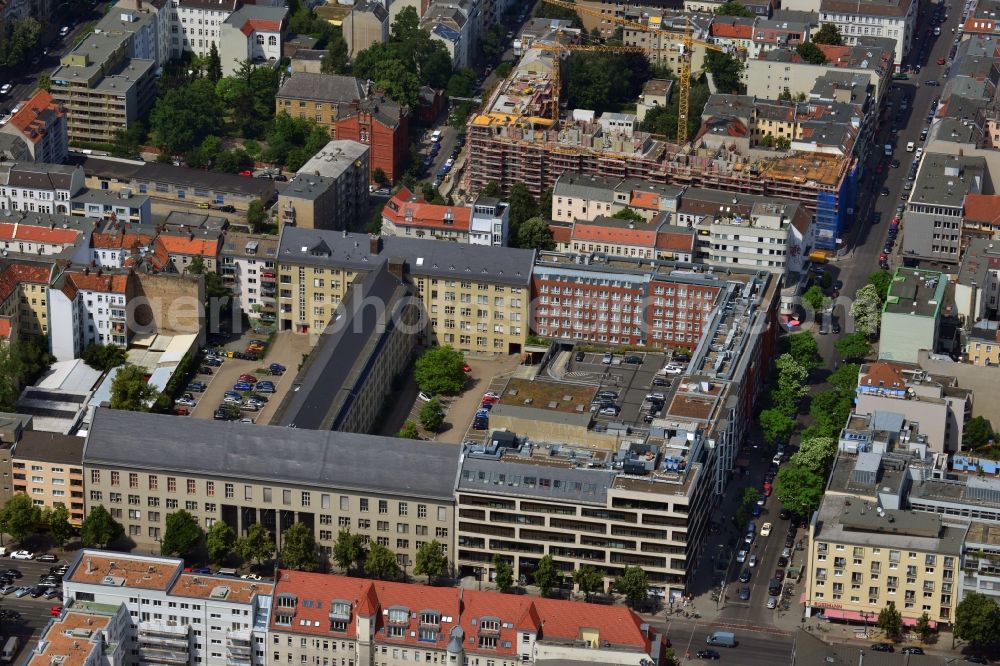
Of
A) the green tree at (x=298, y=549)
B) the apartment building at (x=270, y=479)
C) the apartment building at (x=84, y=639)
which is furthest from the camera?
the apartment building at (x=270, y=479)

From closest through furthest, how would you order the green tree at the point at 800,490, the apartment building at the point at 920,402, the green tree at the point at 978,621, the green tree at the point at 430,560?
the green tree at the point at 978,621 → the green tree at the point at 430,560 → the green tree at the point at 800,490 → the apartment building at the point at 920,402

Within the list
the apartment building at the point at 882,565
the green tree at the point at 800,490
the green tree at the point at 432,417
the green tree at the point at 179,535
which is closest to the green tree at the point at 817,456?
the green tree at the point at 800,490

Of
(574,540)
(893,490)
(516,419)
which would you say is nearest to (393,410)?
(516,419)

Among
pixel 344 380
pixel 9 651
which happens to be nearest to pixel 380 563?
pixel 344 380

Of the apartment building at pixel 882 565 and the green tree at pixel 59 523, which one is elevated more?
the apartment building at pixel 882 565

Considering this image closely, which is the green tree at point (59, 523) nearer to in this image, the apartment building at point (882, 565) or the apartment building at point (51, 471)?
the apartment building at point (51, 471)

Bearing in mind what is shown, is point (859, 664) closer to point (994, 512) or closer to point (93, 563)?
point (994, 512)
